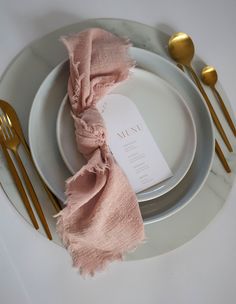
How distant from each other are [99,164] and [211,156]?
0.17 meters

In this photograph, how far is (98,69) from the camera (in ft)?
1.78

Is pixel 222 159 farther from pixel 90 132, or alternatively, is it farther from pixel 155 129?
pixel 90 132

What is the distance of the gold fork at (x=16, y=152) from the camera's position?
0.53m

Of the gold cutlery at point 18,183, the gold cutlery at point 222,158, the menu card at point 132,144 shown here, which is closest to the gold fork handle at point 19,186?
the gold cutlery at point 18,183

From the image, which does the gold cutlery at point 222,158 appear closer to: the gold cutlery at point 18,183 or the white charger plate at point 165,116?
the white charger plate at point 165,116

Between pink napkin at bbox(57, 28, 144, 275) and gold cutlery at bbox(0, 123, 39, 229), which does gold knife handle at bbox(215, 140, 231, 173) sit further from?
gold cutlery at bbox(0, 123, 39, 229)

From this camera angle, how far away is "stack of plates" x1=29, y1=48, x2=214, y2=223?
53 centimetres

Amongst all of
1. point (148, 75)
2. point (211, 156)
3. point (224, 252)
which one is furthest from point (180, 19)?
point (224, 252)

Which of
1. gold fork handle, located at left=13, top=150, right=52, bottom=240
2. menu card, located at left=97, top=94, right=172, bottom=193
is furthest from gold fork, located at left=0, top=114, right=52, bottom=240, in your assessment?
menu card, located at left=97, top=94, right=172, bottom=193

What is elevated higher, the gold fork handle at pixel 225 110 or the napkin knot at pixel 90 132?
the napkin knot at pixel 90 132

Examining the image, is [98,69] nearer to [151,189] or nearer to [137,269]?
[151,189]

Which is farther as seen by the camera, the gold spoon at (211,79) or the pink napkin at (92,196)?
the gold spoon at (211,79)

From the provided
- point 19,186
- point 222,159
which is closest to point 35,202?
point 19,186

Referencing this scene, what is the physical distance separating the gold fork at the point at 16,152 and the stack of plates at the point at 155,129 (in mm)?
32
